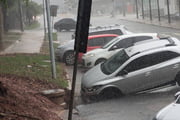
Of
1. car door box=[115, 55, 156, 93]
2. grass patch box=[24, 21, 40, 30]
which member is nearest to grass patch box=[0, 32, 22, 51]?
car door box=[115, 55, 156, 93]

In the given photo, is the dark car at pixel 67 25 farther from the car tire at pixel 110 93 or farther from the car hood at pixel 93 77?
the car tire at pixel 110 93

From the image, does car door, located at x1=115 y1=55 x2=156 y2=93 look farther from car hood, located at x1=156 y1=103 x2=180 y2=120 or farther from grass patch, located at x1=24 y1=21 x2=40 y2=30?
grass patch, located at x1=24 y1=21 x2=40 y2=30

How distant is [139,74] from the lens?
13.6 meters

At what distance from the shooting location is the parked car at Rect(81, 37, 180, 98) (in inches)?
535

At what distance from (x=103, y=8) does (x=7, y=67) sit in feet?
→ 289

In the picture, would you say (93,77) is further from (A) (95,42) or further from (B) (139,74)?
(A) (95,42)

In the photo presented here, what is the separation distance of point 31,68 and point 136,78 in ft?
21.0

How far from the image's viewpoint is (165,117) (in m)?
8.04

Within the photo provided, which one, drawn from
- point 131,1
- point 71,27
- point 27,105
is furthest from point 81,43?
point 131,1

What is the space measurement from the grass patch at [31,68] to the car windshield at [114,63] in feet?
5.40

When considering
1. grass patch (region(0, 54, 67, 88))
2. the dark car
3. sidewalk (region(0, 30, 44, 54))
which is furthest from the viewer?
the dark car

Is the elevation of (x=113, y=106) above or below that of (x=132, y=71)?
below

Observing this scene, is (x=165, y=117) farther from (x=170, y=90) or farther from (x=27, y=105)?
(x=170, y=90)

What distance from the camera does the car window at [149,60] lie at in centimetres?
1382
